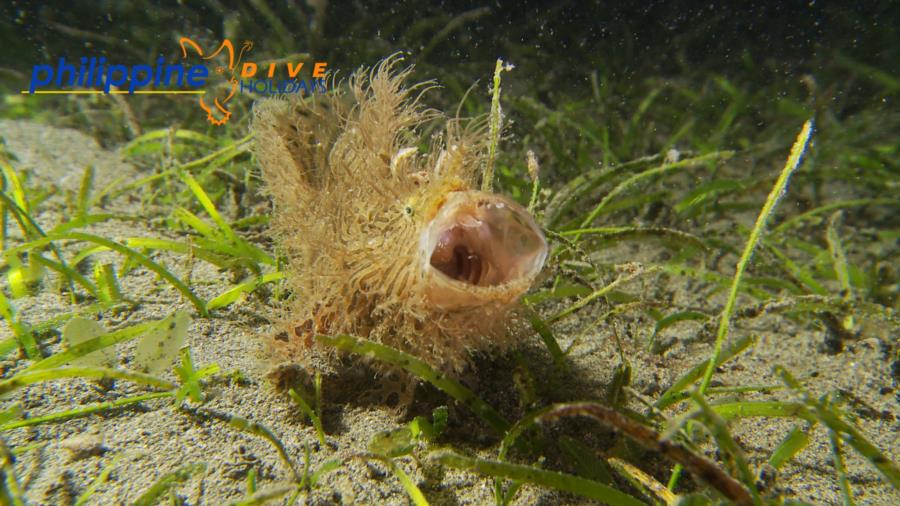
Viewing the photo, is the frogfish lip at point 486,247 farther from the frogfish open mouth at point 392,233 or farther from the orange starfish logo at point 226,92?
the orange starfish logo at point 226,92

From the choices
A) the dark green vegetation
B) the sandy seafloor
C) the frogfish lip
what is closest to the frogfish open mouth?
the frogfish lip

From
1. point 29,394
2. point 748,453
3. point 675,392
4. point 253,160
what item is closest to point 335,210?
point 29,394

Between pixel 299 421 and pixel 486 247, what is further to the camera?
pixel 299 421

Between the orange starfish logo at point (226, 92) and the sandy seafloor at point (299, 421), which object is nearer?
the sandy seafloor at point (299, 421)

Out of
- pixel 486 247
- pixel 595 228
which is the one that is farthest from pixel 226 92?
pixel 486 247

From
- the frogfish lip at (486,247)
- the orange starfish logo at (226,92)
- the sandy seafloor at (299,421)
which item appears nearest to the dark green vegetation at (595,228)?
the sandy seafloor at (299,421)

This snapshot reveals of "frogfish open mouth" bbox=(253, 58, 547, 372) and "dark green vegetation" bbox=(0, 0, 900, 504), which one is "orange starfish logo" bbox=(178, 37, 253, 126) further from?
"frogfish open mouth" bbox=(253, 58, 547, 372)

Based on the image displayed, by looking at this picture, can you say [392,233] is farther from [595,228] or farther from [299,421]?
[595,228]
